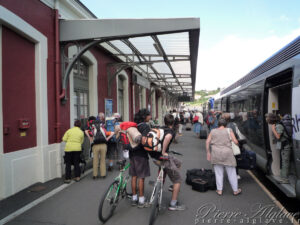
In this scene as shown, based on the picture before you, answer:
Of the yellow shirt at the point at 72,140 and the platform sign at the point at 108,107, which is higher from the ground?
the platform sign at the point at 108,107

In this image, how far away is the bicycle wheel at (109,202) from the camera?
346cm

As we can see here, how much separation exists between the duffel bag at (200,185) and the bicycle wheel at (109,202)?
182cm

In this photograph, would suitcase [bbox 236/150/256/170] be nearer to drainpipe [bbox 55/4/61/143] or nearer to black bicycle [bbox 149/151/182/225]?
black bicycle [bbox 149/151/182/225]

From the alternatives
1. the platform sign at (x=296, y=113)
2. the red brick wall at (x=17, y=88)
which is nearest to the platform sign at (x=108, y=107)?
the red brick wall at (x=17, y=88)

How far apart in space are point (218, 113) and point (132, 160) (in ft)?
22.5

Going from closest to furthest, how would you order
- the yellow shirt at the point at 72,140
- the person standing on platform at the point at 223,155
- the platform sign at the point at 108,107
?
the person standing on platform at the point at 223,155
the yellow shirt at the point at 72,140
the platform sign at the point at 108,107

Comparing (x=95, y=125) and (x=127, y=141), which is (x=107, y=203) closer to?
(x=127, y=141)

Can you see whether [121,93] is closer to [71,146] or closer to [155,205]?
[71,146]

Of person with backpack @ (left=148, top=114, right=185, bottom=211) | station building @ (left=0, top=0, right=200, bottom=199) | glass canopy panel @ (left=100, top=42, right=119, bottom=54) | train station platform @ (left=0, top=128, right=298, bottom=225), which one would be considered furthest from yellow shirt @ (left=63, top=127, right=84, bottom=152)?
glass canopy panel @ (left=100, top=42, right=119, bottom=54)

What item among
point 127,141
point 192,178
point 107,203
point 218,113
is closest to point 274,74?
point 192,178

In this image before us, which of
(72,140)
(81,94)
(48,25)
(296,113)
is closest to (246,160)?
(296,113)

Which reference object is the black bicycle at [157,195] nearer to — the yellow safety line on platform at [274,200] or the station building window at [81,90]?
the yellow safety line on platform at [274,200]

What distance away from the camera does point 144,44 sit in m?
8.60

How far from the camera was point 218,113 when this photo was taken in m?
10.0
